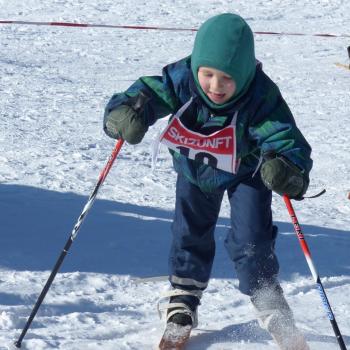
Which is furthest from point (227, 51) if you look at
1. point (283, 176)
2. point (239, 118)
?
point (283, 176)

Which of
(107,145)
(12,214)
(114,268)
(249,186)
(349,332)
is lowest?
(349,332)

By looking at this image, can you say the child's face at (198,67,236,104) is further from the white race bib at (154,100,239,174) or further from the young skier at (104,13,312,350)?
the white race bib at (154,100,239,174)

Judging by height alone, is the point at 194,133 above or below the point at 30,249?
below

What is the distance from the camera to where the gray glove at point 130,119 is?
3.52 m

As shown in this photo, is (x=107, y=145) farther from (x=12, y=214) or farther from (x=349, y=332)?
(x=349, y=332)

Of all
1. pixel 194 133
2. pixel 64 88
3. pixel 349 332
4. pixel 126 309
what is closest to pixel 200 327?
pixel 126 309

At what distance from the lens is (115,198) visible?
6172mm

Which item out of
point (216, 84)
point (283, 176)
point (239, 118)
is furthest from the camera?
point (239, 118)

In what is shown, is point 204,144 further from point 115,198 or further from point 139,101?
point 115,198

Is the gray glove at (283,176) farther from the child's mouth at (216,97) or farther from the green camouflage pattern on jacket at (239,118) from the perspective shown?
the child's mouth at (216,97)

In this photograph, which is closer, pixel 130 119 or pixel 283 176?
pixel 283 176

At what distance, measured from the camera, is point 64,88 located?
9375 millimetres

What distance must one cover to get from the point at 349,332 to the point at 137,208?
2.21 meters

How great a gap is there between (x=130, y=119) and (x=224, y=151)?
41cm
